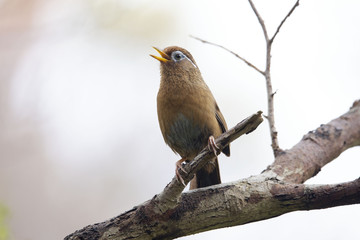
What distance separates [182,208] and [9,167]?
100 inches

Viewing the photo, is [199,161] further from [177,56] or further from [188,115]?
[177,56]

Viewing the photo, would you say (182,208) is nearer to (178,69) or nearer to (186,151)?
(186,151)

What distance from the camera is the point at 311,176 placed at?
3.79 m

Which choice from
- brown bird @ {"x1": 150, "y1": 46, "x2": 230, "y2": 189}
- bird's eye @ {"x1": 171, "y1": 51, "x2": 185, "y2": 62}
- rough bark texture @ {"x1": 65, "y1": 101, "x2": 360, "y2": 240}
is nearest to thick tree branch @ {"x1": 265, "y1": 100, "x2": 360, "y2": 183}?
rough bark texture @ {"x1": 65, "y1": 101, "x2": 360, "y2": 240}

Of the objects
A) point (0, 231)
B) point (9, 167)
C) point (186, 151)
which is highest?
point (9, 167)

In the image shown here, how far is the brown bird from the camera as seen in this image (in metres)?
3.86

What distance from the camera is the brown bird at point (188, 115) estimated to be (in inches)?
152

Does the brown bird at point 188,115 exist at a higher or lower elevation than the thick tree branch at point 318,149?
higher

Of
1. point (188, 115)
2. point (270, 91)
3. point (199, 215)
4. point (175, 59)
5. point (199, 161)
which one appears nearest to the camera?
point (199, 161)

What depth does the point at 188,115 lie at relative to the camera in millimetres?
3846

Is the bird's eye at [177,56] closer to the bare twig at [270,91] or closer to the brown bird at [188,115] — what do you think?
the brown bird at [188,115]

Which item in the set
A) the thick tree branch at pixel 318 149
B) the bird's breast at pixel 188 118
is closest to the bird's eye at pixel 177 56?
the bird's breast at pixel 188 118

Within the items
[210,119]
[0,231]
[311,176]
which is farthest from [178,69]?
[0,231]

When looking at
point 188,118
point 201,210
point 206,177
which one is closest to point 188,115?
point 188,118
